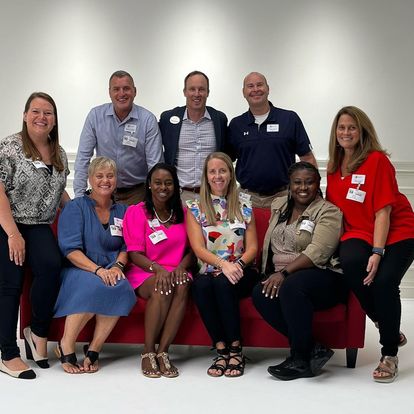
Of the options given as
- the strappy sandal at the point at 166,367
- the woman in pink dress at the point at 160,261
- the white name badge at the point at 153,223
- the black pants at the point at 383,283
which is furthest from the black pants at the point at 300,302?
the white name badge at the point at 153,223

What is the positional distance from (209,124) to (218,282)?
1360 mm

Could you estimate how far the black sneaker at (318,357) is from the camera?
3436 mm

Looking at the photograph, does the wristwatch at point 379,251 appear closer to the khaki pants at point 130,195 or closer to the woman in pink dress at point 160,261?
the woman in pink dress at point 160,261

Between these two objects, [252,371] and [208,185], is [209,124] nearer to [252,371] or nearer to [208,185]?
[208,185]

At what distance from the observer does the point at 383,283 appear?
3.38m

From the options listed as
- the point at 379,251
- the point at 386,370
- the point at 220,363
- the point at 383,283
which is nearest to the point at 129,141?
the point at 220,363

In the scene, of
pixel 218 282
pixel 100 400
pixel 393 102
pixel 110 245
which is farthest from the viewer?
pixel 393 102

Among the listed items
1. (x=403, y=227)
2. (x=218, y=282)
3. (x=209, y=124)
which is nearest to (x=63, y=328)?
(x=218, y=282)

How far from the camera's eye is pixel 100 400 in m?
3.10

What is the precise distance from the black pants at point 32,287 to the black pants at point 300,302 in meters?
1.17

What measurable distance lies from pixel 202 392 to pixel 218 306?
0.53 metres

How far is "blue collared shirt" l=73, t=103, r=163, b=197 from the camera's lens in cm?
442

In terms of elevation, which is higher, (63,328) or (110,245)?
(110,245)

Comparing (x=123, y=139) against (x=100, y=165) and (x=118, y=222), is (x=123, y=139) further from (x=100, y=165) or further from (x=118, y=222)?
(x=118, y=222)
